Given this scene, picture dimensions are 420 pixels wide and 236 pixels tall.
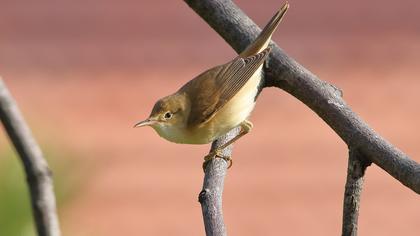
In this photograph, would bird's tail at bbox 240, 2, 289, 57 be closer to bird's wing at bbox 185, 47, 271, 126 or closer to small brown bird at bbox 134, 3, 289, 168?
small brown bird at bbox 134, 3, 289, 168

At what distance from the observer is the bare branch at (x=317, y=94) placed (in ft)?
6.85

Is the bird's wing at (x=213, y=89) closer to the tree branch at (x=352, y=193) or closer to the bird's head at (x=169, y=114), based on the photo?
the bird's head at (x=169, y=114)

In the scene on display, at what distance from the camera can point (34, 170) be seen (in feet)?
4.68

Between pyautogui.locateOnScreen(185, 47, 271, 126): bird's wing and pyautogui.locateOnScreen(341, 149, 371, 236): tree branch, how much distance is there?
4.75 feet

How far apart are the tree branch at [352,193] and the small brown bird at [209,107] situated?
1.32 meters

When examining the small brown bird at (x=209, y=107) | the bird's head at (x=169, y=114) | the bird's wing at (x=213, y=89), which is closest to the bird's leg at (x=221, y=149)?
the small brown bird at (x=209, y=107)

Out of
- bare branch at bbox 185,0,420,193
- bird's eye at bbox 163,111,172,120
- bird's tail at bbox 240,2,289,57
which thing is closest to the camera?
bare branch at bbox 185,0,420,193

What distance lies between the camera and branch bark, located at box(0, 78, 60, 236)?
4.56 feet

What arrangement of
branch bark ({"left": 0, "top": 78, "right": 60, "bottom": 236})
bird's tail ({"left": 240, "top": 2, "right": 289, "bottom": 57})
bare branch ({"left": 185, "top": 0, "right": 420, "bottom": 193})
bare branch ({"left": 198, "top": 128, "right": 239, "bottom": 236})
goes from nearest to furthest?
branch bark ({"left": 0, "top": 78, "right": 60, "bottom": 236})
bare branch ({"left": 185, "top": 0, "right": 420, "bottom": 193})
bare branch ({"left": 198, "top": 128, "right": 239, "bottom": 236})
bird's tail ({"left": 240, "top": 2, "right": 289, "bottom": 57})

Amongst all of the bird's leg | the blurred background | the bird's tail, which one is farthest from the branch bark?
the blurred background

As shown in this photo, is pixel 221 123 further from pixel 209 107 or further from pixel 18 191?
pixel 18 191

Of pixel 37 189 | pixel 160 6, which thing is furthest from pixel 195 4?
pixel 160 6

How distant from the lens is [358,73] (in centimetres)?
1085

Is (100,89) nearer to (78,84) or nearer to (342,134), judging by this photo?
(78,84)
